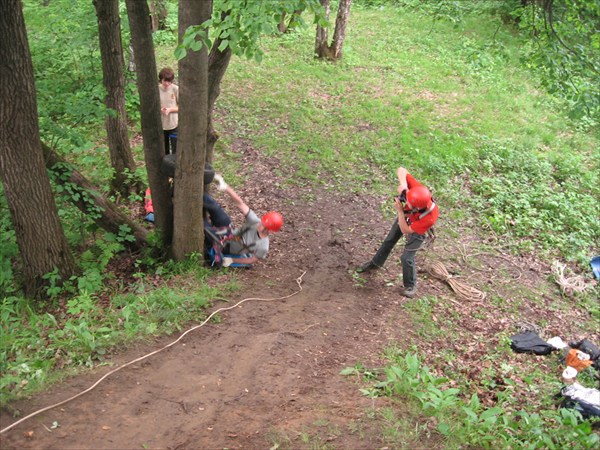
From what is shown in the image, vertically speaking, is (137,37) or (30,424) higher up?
(137,37)

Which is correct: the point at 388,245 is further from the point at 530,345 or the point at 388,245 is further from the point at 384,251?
the point at 530,345

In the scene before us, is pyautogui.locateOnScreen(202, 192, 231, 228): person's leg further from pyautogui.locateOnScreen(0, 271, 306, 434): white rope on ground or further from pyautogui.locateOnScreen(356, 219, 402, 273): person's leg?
pyautogui.locateOnScreen(356, 219, 402, 273): person's leg

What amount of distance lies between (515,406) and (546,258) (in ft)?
13.4

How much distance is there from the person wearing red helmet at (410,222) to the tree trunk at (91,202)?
133 inches

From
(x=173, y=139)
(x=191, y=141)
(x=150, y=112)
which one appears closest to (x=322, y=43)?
(x=173, y=139)

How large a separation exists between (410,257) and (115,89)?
5.16m

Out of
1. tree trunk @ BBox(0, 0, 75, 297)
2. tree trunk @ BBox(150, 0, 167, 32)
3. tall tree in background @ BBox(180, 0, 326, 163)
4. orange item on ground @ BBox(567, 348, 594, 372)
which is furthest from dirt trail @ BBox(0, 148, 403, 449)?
tree trunk @ BBox(150, 0, 167, 32)

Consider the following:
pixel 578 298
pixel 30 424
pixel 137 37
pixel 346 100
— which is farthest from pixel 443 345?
pixel 346 100

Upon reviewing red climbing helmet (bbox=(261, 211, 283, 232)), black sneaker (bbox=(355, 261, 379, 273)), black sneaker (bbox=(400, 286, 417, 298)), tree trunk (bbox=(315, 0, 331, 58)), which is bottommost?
black sneaker (bbox=(400, 286, 417, 298))

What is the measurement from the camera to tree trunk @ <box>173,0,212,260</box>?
5.04 m

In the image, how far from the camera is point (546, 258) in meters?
8.45

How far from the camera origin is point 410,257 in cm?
651

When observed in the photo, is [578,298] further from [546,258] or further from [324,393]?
[324,393]

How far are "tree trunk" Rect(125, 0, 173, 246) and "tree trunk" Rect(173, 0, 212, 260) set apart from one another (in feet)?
1.31
